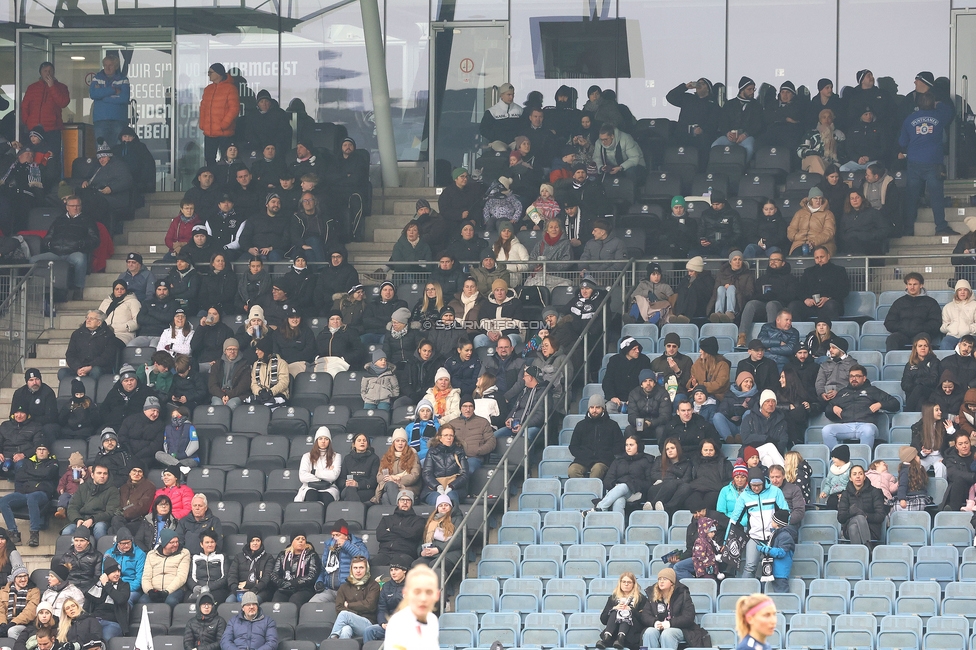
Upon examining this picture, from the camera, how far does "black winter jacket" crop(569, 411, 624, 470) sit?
16.6 metres

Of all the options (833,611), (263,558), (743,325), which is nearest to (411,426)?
(263,558)

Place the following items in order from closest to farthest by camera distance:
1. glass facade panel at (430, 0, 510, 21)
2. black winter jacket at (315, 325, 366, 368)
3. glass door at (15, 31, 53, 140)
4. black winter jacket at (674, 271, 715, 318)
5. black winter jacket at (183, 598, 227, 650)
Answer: black winter jacket at (183, 598, 227, 650)
black winter jacket at (674, 271, 715, 318)
black winter jacket at (315, 325, 366, 368)
glass facade panel at (430, 0, 510, 21)
glass door at (15, 31, 53, 140)

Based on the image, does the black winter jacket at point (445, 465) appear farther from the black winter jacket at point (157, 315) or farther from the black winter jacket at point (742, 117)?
the black winter jacket at point (742, 117)

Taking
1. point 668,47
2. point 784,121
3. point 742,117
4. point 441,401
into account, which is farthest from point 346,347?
point 668,47

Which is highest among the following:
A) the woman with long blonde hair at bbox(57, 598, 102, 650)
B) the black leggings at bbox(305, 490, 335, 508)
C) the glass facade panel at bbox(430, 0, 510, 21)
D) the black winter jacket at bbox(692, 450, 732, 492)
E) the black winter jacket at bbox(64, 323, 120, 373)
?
the glass facade panel at bbox(430, 0, 510, 21)

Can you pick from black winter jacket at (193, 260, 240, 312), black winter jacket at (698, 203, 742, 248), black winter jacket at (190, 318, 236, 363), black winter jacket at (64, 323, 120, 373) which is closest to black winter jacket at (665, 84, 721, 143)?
black winter jacket at (698, 203, 742, 248)

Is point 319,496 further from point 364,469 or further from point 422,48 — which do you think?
point 422,48

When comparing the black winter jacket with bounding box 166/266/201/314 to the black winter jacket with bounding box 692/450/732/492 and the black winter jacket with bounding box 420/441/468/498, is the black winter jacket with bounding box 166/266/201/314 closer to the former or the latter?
the black winter jacket with bounding box 420/441/468/498

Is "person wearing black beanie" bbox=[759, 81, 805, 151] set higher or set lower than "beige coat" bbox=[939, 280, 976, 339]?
higher

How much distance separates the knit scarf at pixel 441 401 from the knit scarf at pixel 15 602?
4469mm

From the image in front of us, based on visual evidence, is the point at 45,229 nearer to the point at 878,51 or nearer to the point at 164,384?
the point at 164,384

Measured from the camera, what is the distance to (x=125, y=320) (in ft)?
65.8

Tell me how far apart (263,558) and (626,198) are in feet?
26.2

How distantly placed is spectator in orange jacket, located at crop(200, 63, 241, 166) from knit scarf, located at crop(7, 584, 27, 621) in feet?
29.8
